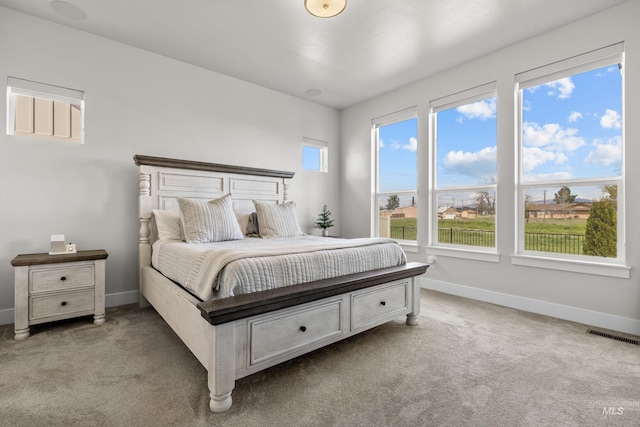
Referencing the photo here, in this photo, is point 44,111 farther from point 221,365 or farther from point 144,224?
point 221,365

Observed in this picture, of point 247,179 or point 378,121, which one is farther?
point 378,121

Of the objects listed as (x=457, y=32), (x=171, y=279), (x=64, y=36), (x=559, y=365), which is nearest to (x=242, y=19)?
(x=64, y=36)

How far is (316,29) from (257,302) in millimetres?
2614

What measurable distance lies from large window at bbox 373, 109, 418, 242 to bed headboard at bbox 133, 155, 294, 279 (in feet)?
4.84

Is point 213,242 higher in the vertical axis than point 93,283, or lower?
higher

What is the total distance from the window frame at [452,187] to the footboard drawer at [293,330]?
7.15 ft

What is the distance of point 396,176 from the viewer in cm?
450

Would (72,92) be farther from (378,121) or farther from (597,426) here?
(597,426)

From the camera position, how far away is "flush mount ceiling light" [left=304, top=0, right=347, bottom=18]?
215cm

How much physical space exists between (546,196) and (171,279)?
3598 mm

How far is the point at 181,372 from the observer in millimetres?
1822

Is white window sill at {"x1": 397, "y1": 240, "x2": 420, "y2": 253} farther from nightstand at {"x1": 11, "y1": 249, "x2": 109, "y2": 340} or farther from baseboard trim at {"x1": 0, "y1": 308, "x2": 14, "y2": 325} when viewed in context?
baseboard trim at {"x1": 0, "y1": 308, "x2": 14, "y2": 325}

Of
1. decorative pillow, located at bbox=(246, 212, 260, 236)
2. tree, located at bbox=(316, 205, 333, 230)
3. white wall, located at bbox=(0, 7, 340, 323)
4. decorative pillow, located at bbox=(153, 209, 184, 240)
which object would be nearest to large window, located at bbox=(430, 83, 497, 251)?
tree, located at bbox=(316, 205, 333, 230)

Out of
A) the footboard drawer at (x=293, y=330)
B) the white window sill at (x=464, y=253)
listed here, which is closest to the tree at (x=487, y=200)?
the white window sill at (x=464, y=253)
